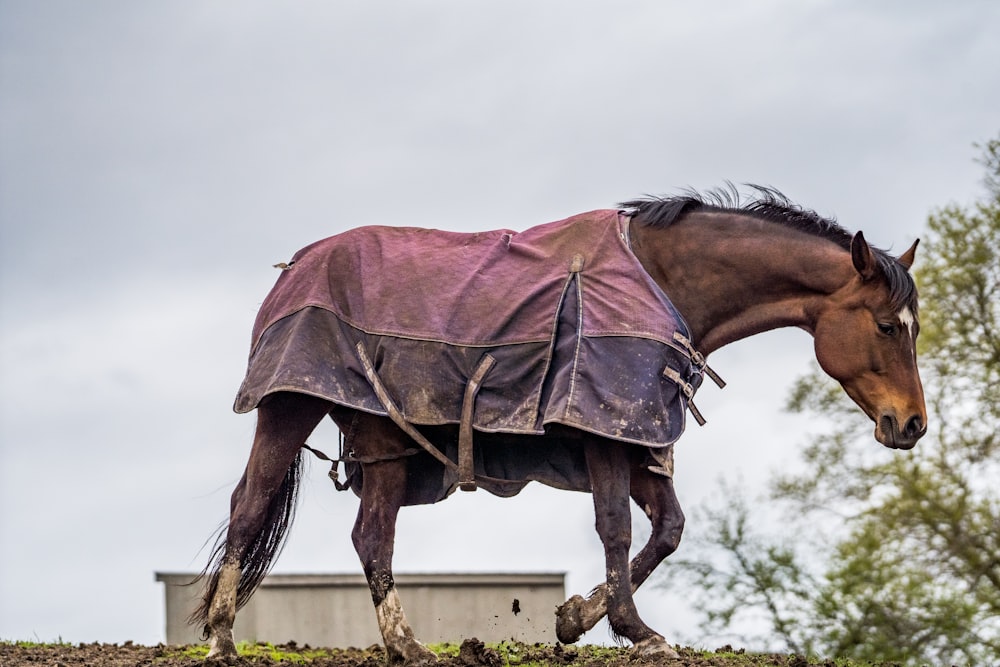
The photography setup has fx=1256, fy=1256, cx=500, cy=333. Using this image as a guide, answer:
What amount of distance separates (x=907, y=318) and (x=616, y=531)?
2.10 meters

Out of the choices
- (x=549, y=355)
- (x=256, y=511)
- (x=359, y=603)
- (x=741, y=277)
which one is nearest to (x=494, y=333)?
(x=549, y=355)

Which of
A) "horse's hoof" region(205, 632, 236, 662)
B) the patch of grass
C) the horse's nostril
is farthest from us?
the patch of grass

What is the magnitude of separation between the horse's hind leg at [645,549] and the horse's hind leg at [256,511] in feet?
6.21

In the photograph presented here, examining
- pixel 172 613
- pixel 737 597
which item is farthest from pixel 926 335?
pixel 172 613

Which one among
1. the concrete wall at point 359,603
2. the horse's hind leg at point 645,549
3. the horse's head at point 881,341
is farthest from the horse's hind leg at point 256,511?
the concrete wall at point 359,603

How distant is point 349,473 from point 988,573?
1254 cm

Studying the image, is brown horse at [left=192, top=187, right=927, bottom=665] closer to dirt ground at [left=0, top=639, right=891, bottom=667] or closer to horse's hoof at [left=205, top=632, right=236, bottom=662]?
horse's hoof at [left=205, top=632, right=236, bottom=662]

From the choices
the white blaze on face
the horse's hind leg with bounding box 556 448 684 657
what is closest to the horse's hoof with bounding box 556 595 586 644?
the horse's hind leg with bounding box 556 448 684 657

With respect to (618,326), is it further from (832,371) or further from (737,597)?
(737,597)

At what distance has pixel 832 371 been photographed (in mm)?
7371

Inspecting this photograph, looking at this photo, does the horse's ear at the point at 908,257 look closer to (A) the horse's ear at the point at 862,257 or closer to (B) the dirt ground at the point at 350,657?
(A) the horse's ear at the point at 862,257

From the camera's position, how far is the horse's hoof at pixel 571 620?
7086mm

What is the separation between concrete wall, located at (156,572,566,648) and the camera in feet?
43.1

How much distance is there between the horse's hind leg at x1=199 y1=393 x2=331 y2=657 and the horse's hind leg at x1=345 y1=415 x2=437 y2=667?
0.35m
